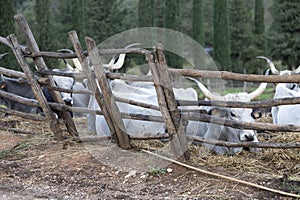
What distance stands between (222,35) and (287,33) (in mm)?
4829

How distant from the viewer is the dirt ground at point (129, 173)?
4.35 metres

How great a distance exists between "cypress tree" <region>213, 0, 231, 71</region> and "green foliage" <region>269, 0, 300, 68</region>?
403 cm

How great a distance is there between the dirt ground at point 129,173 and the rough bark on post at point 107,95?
172 mm

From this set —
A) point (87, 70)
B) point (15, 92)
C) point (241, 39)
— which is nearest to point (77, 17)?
point (241, 39)

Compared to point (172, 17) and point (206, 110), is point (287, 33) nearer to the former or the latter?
point (172, 17)

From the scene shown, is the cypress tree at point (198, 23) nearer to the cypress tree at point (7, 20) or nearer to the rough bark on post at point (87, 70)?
the cypress tree at point (7, 20)

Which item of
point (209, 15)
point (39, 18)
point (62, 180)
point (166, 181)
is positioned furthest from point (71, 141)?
point (209, 15)

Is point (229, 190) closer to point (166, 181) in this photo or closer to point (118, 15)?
point (166, 181)

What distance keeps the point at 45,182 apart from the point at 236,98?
2677 mm

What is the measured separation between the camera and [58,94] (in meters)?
6.32

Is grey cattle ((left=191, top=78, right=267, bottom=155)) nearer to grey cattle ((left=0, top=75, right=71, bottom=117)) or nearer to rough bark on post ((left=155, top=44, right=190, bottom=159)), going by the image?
rough bark on post ((left=155, top=44, right=190, bottom=159))

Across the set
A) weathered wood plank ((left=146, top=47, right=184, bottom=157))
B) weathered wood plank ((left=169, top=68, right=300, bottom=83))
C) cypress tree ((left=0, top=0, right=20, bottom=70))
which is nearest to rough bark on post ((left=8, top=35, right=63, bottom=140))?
weathered wood plank ((left=146, top=47, right=184, bottom=157))

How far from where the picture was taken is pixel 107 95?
5289 millimetres

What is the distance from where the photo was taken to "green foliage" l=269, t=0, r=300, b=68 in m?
27.5
